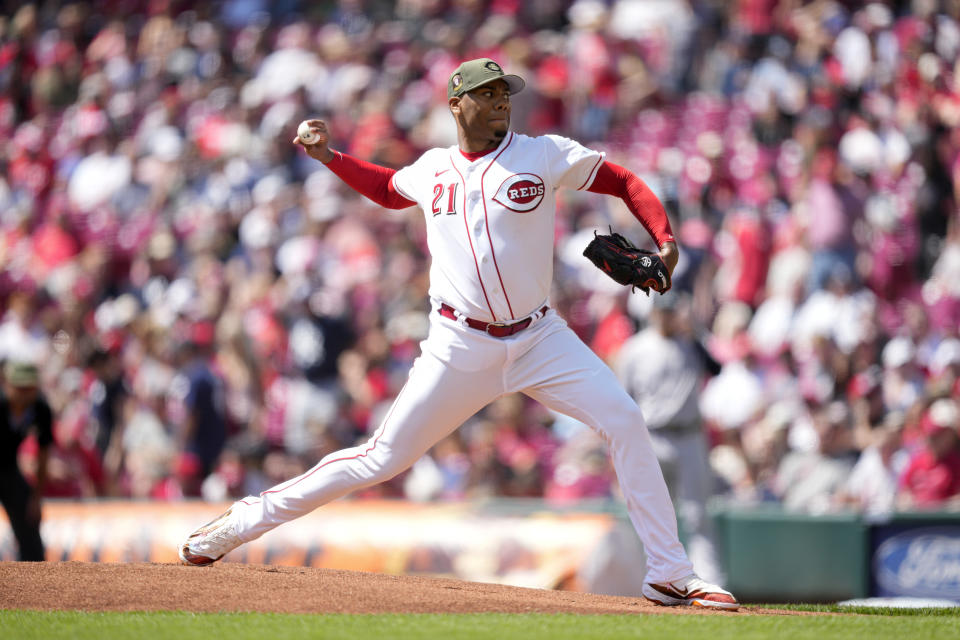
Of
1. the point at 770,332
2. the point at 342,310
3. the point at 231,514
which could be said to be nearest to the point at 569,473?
the point at 770,332

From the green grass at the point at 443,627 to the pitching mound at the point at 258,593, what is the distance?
146 mm

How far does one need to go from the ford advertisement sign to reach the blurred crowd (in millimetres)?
349

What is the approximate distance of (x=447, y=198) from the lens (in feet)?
17.2

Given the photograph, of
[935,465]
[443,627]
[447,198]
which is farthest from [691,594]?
[935,465]

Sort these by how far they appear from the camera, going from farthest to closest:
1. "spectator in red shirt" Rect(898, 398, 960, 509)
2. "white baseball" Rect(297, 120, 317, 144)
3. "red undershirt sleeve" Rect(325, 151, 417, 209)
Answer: "spectator in red shirt" Rect(898, 398, 960, 509) → "red undershirt sleeve" Rect(325, 151, 417, 209) → "white baseball" Rect(297, 120, 317, 144)

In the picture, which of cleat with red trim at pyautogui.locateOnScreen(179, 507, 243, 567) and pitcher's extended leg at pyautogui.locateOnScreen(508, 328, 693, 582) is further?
cleat with red trim at pyautogui.locateOnScreen(179, 507, 243, 567)

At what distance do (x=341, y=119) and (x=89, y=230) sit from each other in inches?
115

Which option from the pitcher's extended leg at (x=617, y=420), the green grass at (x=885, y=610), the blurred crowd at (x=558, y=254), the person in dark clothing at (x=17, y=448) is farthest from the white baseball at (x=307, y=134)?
the blurred crowd at (x=558, y=254)

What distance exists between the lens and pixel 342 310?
452 inches

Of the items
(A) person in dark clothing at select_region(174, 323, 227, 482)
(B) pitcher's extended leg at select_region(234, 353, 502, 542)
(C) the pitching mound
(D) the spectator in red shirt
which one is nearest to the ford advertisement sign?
(D) the spectator in red shirt

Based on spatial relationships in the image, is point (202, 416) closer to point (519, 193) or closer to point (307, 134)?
point (307, 134)

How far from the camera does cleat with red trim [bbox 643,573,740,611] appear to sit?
17.2ft

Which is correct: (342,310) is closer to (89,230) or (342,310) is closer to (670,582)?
(89,230)

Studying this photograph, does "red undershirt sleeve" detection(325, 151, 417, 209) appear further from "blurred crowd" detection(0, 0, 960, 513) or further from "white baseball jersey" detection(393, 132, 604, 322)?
"blurred crowd" detection(0, 0, 960, 513)
